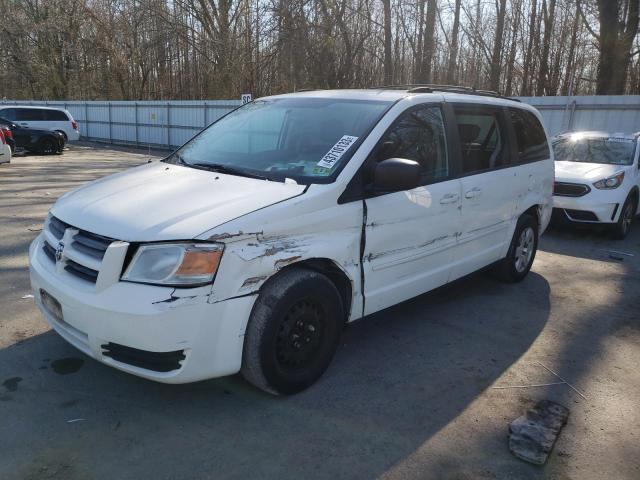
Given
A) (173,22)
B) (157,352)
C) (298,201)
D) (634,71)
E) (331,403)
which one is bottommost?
(331,403)

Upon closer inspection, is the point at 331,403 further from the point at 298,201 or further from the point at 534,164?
the point at 534,164

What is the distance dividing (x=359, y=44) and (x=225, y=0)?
8457mm

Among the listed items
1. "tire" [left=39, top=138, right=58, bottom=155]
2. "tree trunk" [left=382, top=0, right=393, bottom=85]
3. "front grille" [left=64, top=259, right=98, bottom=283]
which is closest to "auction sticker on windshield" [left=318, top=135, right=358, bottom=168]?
"front grille" [left=64, top=259, right=98, bottom=283]

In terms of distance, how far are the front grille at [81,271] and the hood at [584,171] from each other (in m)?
7.20

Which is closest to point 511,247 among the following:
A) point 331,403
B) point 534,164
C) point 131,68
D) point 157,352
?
point 534,164

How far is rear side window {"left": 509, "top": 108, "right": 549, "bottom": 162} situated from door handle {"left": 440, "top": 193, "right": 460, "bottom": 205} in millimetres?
1391

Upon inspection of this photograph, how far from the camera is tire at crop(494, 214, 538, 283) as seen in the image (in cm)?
544

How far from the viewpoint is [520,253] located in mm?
5641

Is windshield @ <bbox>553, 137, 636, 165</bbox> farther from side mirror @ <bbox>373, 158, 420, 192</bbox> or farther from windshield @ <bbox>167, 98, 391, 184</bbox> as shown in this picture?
side mirror @ <bbox>373, 158, 420, 192</bbox>

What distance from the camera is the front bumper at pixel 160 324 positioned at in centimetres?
271

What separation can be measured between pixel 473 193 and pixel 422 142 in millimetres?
718

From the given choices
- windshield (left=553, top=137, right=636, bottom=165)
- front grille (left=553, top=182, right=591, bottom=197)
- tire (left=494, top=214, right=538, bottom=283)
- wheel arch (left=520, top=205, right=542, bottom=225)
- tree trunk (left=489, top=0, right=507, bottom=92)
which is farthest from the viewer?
tree trunk (left=489, top=0, right=507, bottom=92)

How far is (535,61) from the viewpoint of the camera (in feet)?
82.7

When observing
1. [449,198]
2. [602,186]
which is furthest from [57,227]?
[602,186]
